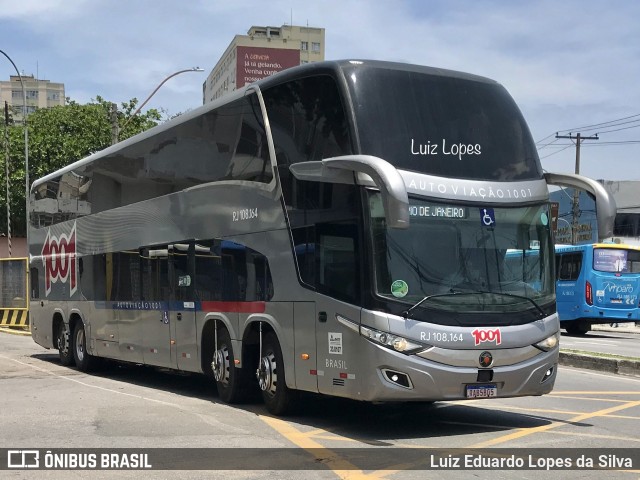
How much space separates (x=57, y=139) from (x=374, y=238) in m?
44.7

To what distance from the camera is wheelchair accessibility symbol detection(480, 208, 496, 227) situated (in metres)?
9.93

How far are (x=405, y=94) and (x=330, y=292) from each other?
7.74ft

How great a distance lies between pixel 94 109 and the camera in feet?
173

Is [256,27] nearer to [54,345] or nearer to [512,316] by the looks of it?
[54,345]

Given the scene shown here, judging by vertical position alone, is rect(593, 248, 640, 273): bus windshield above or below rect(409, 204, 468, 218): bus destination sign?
below

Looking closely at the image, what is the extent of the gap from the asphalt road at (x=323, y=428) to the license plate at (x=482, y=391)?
16.8 inches

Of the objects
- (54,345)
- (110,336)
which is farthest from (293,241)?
(54,345)

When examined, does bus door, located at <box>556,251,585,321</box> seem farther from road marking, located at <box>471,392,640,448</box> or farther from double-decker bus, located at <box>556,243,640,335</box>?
road marking, located at <box>471,392,640,448</box>

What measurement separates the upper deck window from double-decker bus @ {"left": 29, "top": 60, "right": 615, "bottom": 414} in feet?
0.05

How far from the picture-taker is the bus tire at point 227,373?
39.6ft

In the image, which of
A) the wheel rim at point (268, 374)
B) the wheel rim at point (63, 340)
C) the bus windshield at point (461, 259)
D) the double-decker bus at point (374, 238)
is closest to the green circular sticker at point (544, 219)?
the double-decker bus at point (374, 238)

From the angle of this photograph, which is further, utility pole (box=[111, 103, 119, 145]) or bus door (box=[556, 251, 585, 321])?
utility pole (box=[111, 103, 119, 145])

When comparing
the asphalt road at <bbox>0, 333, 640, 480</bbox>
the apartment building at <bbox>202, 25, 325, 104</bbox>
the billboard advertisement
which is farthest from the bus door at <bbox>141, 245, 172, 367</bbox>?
the apartment building at <bbox>202, 25, 325, 104</bbox>

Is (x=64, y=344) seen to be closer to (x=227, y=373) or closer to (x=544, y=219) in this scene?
(x=227, y=373)
